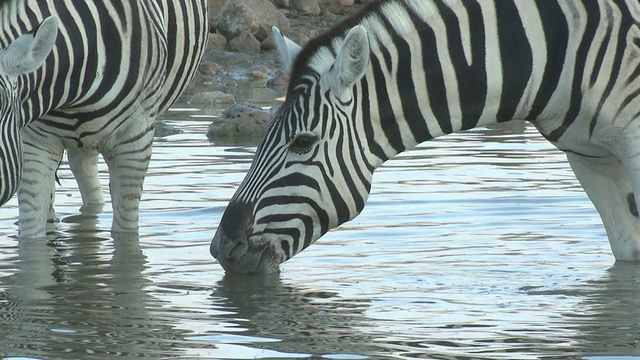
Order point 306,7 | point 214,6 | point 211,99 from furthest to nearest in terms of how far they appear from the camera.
→ point 306,7
point 214,6
point 211,99

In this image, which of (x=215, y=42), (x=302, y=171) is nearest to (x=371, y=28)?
(x=302, y=171)

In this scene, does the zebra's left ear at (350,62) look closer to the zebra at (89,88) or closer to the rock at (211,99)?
the zebra at (89,88)

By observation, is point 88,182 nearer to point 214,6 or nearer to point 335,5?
point 214,6

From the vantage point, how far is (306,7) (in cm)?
2612

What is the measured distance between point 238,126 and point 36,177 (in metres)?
6.30

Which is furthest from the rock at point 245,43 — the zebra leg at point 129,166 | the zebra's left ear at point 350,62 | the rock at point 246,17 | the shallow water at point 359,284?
the zebra's left ear at point 350,62

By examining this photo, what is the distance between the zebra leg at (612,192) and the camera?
24.3 ft

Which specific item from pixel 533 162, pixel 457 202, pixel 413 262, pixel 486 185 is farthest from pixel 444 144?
pixel 413 262

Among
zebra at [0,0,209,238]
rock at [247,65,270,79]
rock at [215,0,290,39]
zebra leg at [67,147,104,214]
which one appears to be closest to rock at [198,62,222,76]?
rock at [247,65,270,79]

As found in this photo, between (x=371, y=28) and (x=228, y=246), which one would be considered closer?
(x=371, y=28)

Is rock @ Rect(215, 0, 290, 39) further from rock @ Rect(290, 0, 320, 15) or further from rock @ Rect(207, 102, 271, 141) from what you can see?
rock @ Rect(207, 102, 271, 141)

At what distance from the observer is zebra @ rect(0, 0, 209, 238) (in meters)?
7.59

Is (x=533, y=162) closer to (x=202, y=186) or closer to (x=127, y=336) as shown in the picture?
(x=202, y=186)

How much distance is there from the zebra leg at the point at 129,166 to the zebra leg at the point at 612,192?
3.00 m
